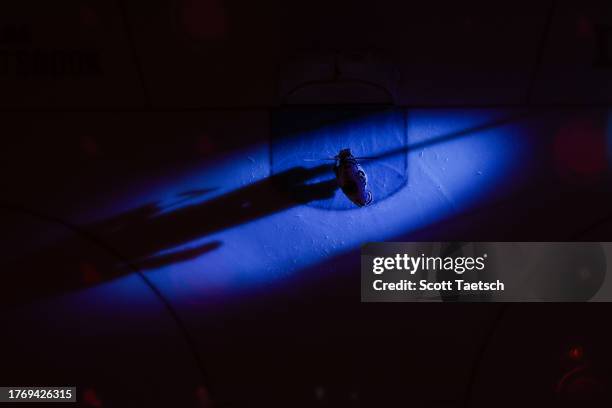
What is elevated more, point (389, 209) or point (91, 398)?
point (389, 209)

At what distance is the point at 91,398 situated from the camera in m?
2.33

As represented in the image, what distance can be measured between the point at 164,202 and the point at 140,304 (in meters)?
0.49

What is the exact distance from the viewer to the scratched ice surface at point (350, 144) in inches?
91.7

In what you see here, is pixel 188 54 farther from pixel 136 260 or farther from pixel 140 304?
pixel 140 304

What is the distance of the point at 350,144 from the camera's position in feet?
7.64

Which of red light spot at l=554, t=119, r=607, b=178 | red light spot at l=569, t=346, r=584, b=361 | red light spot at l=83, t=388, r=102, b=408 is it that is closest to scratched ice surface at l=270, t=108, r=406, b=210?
red light spot at l=554, t=119, r=607, b=178

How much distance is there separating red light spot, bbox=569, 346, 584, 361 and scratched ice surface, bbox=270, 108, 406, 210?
1076 millimetres

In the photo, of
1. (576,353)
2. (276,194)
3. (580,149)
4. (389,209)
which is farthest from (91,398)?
(580,149)

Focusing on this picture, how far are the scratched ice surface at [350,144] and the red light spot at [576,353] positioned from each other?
108cm

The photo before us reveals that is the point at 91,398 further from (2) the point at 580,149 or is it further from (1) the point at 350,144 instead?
(2) the point at 580,149

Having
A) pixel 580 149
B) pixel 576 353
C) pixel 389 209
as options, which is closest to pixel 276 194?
pixel 389 209

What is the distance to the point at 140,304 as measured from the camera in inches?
92.3

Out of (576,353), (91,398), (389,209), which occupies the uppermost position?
(389,209)

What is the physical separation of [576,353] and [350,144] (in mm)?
1398
